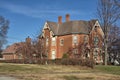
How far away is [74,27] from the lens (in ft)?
214

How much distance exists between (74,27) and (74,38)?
9.14 ft

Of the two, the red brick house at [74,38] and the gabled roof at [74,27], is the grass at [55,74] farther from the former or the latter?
the gabled roof at [74,27]

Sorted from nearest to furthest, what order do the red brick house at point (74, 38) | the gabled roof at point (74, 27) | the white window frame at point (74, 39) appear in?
the red brick house at point (74, 38) < the white window frame at point (74, 39) < the gabled roof at point (74, 27)

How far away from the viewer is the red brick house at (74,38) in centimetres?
6241

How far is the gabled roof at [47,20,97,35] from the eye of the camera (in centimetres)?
6462

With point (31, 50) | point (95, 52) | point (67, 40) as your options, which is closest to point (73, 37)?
point (67, 40)

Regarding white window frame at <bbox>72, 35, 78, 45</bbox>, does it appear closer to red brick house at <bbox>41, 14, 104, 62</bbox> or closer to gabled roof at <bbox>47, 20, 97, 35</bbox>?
red brick house at <bbox>41, 14, 104, 62</bbox>

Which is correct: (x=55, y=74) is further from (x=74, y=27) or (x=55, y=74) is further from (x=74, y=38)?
(x=74, y=27)

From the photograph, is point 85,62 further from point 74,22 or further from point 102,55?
point 74,22

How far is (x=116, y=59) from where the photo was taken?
66.5 metres

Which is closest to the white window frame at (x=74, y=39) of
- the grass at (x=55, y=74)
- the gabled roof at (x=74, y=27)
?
the gabled roof at (x=74, y=27)

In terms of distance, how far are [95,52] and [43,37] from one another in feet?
48.0

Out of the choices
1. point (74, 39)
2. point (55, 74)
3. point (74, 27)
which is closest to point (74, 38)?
point (74, 39)

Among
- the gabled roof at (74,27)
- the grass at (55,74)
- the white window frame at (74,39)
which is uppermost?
the gabled roof at (74,27)
